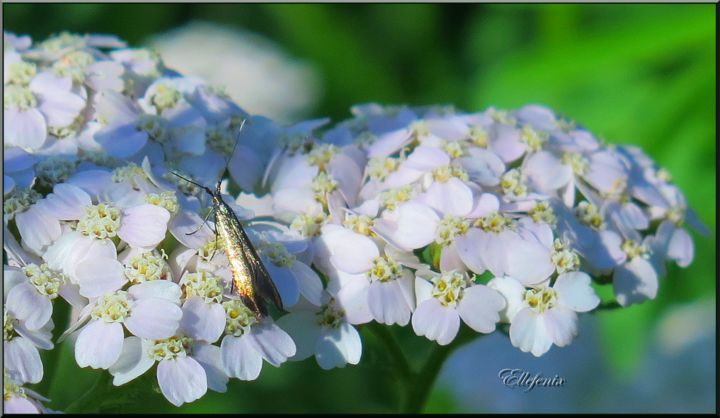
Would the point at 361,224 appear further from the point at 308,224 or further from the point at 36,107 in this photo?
the point at 36,107

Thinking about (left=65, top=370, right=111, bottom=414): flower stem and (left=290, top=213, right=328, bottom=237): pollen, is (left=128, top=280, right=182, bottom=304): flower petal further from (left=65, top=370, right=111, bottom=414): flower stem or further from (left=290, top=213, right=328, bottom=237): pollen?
(left=290, top=213, right=328, bottom=237): pollen

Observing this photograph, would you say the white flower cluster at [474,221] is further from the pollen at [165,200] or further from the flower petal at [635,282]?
the pollen at [165,200]

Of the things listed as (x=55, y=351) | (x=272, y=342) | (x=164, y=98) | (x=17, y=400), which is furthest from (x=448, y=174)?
(x=17, y=400)

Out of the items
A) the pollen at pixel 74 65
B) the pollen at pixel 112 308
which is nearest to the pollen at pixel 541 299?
the pollen at pixel 112 308

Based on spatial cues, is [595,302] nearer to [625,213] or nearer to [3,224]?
[625,213]

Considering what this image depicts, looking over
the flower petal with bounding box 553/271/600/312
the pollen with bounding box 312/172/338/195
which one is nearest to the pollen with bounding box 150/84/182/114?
the pollen with bounding box 312/172/338/195

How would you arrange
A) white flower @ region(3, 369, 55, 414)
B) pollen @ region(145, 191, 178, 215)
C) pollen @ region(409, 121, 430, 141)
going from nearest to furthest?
1. white flower @ region(3, 369, 55, 414)
2. pollen @ region(145, 191, 178, 215)
3. pollen @ region(409, 121, 430, 141)

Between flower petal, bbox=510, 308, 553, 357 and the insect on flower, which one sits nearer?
the insect on flower
